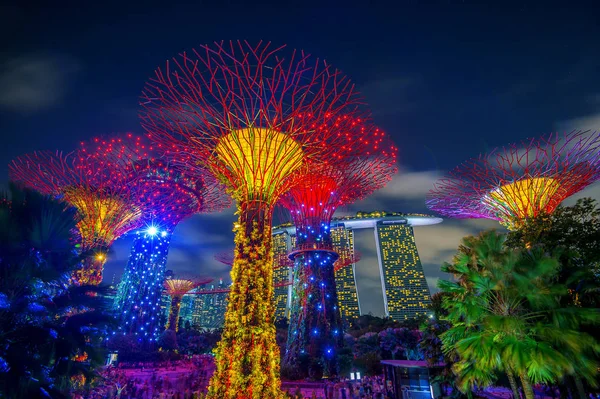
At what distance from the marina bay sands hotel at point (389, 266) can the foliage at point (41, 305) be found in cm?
8512

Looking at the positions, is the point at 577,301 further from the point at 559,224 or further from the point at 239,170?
the point at 239,170

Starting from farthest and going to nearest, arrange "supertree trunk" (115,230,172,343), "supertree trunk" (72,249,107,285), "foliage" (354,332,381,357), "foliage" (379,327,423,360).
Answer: "supertree trunk" (115,230,172,343)
"foliage" (354,332,381,357)
"foliage" (379,327,423,360)
"supertree trunk" (72,249,107,285)

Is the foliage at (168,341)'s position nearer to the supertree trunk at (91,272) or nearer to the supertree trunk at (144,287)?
the supertree trunk at (144,287)

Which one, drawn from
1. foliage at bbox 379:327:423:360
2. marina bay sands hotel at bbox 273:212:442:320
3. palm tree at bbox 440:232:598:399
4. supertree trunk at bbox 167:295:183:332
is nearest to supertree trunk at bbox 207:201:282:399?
palm tree at bbox 440:232:598:399

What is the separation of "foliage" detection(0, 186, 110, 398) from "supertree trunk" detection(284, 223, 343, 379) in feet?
43.8

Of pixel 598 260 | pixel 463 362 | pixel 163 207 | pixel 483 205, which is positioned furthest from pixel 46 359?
pixel 163 207

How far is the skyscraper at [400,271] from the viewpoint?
97.5 meters

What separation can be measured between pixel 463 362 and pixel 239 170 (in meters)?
8.84

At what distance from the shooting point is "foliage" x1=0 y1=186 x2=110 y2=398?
5254 millimetres

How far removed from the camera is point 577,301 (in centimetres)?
971

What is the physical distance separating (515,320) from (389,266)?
102 m

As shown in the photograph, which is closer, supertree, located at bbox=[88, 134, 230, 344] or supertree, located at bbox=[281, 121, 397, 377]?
supertree, located at bbox=[281, 121, 397, 377]

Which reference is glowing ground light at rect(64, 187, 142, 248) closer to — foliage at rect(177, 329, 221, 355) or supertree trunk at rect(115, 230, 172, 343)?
supertree trunk at rect(115, 230, 172, 343)

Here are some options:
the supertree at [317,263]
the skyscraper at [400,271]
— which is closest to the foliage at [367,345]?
the supertree at [317,263]
